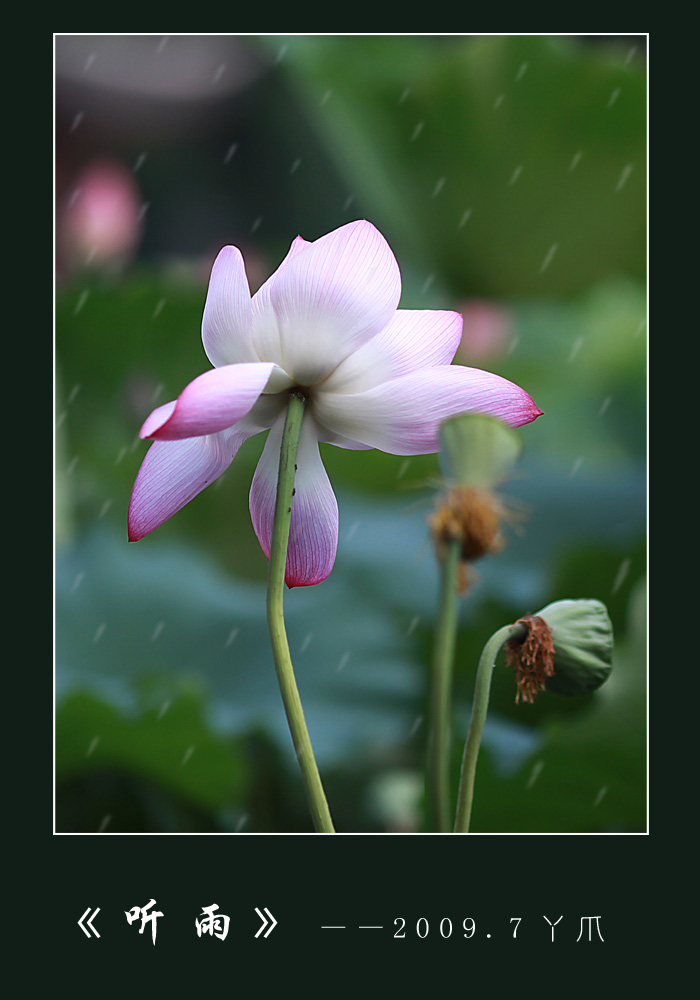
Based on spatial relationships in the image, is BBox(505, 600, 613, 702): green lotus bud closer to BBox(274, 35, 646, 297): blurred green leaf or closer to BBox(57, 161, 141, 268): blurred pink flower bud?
BBox(274, 35, 646, 297): blurred green leaf

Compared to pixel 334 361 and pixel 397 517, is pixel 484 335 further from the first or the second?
pixel 334 361

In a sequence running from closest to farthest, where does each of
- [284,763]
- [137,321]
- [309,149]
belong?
[284,763] < [137,321] < [309,149]

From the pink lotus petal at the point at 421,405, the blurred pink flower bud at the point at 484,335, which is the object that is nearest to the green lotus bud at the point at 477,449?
the pink lotus petal at the point at 421,405

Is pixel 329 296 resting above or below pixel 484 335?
below

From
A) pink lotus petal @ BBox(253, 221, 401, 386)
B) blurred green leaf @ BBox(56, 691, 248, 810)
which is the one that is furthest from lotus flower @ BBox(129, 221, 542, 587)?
blurred green leaf @ BBox(56, 691, 248, 810)

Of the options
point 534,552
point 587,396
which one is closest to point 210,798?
point 534,552

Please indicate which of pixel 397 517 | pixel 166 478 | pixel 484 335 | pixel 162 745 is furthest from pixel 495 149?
pixel 166 478

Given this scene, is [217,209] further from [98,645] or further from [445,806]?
[445,806]

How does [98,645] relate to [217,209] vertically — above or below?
below
